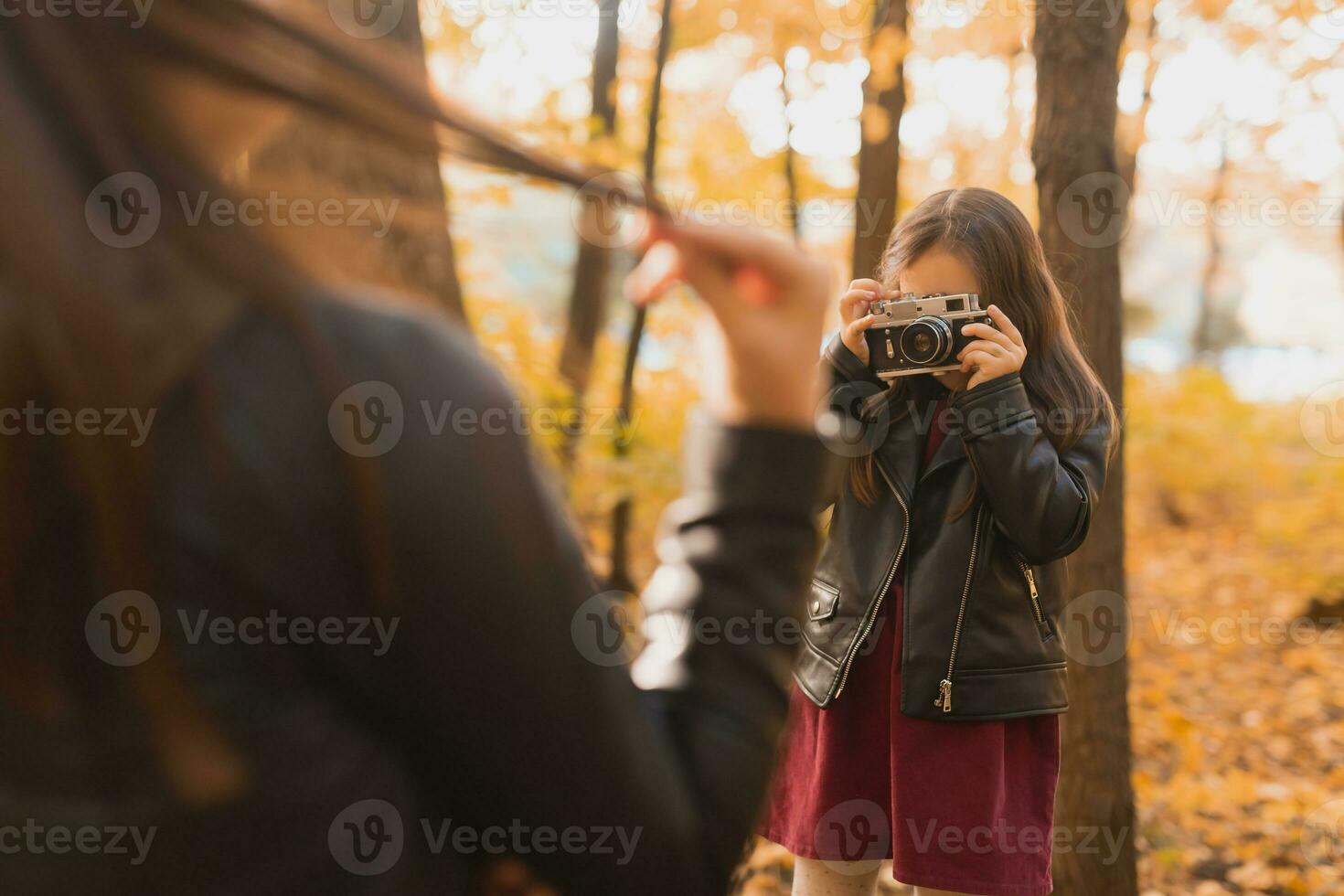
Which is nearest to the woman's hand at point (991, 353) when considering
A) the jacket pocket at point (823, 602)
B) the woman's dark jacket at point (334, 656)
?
the jacket pocket at point (823, 602)

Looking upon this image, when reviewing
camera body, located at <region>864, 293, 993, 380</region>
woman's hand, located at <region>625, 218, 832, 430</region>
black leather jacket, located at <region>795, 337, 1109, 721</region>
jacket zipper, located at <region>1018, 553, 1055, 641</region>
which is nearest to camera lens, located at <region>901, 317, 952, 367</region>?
camera body, located at <region>864, 293, 993, 380</region>

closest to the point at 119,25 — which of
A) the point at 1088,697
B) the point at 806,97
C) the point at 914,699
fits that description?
the point at 914,699

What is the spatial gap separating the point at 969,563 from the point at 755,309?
1582 millimetres

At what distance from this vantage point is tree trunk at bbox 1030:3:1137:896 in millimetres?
3033

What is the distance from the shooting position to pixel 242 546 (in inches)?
24.0

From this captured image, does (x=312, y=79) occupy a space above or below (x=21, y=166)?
above

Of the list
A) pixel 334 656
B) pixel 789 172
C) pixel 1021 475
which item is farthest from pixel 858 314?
pixel 789 172

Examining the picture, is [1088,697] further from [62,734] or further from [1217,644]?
[1217,644]

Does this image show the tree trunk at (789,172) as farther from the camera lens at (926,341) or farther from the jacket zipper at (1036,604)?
the jacket zipper at (1036,604)

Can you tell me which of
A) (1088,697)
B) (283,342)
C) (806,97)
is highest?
(806,97)

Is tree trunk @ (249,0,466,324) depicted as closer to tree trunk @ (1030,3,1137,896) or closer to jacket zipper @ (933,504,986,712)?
jacket zipper @ (933,504,986,712)

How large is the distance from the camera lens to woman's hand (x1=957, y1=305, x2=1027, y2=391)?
0.04 metres

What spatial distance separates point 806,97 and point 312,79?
24.3ft

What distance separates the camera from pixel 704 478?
0.78m
